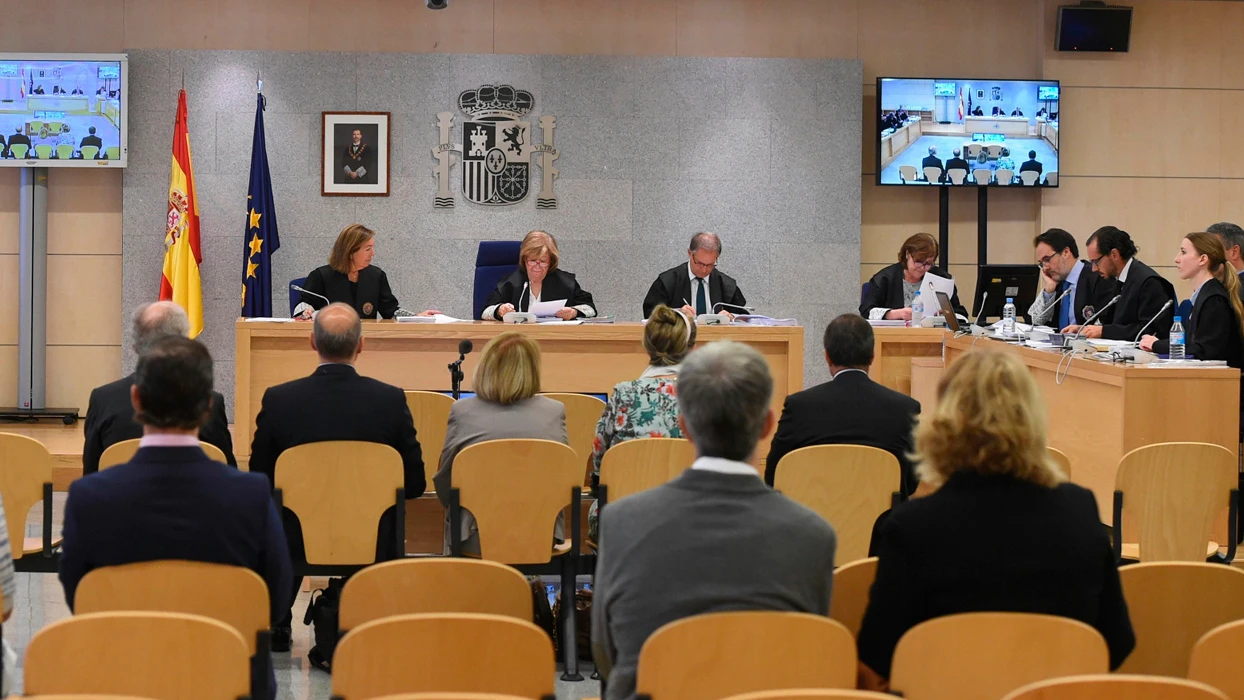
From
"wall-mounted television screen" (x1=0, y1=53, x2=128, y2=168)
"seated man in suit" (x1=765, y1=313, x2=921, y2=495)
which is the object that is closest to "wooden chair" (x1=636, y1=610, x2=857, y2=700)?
"seated man in suit" (x1=765, y1=313, x2=921, y2=495)

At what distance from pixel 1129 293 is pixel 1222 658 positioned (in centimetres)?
513

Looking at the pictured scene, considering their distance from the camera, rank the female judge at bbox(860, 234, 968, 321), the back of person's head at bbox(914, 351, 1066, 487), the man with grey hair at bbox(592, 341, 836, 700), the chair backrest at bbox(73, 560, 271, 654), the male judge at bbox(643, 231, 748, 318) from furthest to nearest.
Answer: the female judge at bbox(860, 234, 968, 321), the male judge at bbox(643, 231, 748, 318), the chair backrest at bbox(73, 560, 271, 654), the back of person's head at bbox(914, 351, 1066, 487), the man with grey hair at bbox(592, 341, 836, 700)

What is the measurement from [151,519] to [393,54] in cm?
695

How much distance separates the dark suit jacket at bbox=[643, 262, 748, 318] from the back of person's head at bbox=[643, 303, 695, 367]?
10.5 feet

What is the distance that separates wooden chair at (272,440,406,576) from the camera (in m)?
3.83

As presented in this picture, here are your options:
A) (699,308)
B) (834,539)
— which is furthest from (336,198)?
(834,539)

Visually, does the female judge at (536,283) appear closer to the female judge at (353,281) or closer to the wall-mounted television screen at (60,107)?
the female judge at (353,281)

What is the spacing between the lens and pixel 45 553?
13.4 ft

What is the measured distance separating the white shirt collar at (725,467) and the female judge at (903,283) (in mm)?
5644

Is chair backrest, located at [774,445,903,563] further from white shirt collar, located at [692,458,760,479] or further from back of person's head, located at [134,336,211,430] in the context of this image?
back of person's head, located at [134,336,211,430]

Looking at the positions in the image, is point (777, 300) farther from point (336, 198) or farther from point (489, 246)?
point (336, 198)

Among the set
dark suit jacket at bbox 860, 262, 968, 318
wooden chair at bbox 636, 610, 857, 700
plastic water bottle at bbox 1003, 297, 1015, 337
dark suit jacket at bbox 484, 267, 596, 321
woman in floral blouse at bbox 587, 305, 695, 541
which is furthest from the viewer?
dark suit jacket at bbox 860, 262, 968, 318

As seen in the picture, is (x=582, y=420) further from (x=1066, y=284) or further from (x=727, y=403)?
(x=1066, y=284)

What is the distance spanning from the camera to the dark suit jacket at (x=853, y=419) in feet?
13.2
